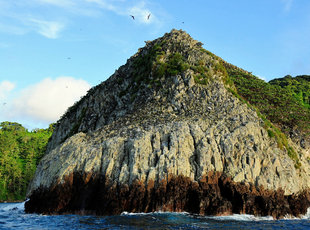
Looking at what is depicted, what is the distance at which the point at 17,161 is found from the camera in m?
115

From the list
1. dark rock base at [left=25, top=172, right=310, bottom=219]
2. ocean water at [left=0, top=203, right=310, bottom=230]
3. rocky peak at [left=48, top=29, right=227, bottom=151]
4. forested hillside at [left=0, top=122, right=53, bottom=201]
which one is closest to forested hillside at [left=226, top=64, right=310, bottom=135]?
rocky peak at [left=48, top=29, right=227, bottom=151]

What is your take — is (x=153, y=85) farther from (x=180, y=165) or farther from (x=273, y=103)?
(x=273, y=103)

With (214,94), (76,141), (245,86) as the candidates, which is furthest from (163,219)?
(245,86)

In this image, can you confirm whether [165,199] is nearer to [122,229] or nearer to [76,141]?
[122,229]

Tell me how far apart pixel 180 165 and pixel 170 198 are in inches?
134

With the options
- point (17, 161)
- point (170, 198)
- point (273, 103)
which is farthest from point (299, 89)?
point (17, 161)

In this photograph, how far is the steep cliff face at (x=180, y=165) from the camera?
31047mm

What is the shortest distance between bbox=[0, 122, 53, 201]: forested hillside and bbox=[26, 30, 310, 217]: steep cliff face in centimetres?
6745

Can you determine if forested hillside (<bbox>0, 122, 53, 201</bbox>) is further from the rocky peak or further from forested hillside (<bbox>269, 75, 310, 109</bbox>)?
forested hillside (<bbox>269, 75, 310, 109</bbox>)

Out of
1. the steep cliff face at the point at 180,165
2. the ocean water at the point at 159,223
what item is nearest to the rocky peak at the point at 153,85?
the steep cliff face at the point at 180,165

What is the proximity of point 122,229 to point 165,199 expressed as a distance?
348 inches

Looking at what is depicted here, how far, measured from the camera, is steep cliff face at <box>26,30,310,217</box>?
102ft

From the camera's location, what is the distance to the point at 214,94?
4634 centimetres

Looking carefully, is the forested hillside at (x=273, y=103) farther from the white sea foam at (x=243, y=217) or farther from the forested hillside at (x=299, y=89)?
the white sea foam at (x=243, y=217)
